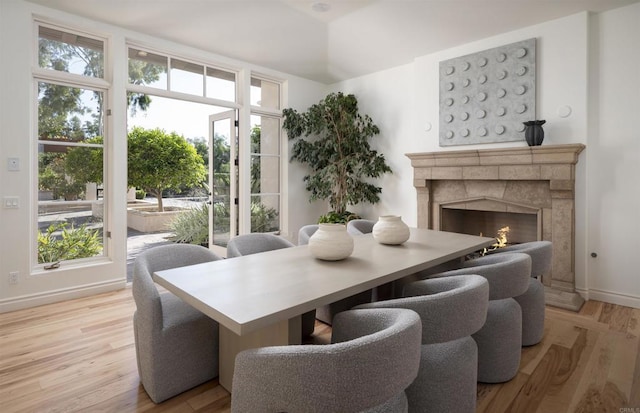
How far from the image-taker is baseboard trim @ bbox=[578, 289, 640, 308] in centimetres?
332

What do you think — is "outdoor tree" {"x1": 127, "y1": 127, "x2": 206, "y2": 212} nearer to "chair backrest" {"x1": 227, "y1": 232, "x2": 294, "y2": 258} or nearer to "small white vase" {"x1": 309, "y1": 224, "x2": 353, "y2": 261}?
"chair backrest" {"x1": 227, "y1": 232, "x2": 294, "y2": 258}

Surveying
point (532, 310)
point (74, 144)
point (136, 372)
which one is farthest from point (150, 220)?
point (532, 310)

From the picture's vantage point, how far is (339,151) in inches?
208

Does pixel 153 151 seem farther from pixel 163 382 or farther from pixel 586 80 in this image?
pixel 586 80

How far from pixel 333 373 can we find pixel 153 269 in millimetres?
1580

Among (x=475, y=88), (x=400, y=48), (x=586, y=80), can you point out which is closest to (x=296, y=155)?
(x=400, y=48)

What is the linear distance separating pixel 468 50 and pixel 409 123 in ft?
3.69

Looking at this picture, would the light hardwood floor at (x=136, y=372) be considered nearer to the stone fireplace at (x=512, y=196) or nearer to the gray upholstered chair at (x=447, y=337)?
the gray upholstered chair at (x=447, y=337)

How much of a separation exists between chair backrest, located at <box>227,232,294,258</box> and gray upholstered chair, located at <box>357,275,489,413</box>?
1.31m

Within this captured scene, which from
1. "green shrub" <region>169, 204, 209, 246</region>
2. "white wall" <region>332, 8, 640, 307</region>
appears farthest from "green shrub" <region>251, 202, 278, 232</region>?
"white wall" <region>332, 8, 640, 307</region>

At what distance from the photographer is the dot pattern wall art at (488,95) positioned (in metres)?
3.78

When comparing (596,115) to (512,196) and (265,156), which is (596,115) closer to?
(512,196)

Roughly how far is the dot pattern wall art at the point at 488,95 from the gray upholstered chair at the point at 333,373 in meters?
3.54

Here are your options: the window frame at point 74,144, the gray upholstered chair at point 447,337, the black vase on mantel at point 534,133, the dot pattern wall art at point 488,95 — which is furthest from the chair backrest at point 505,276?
the window frame at point 74,144
